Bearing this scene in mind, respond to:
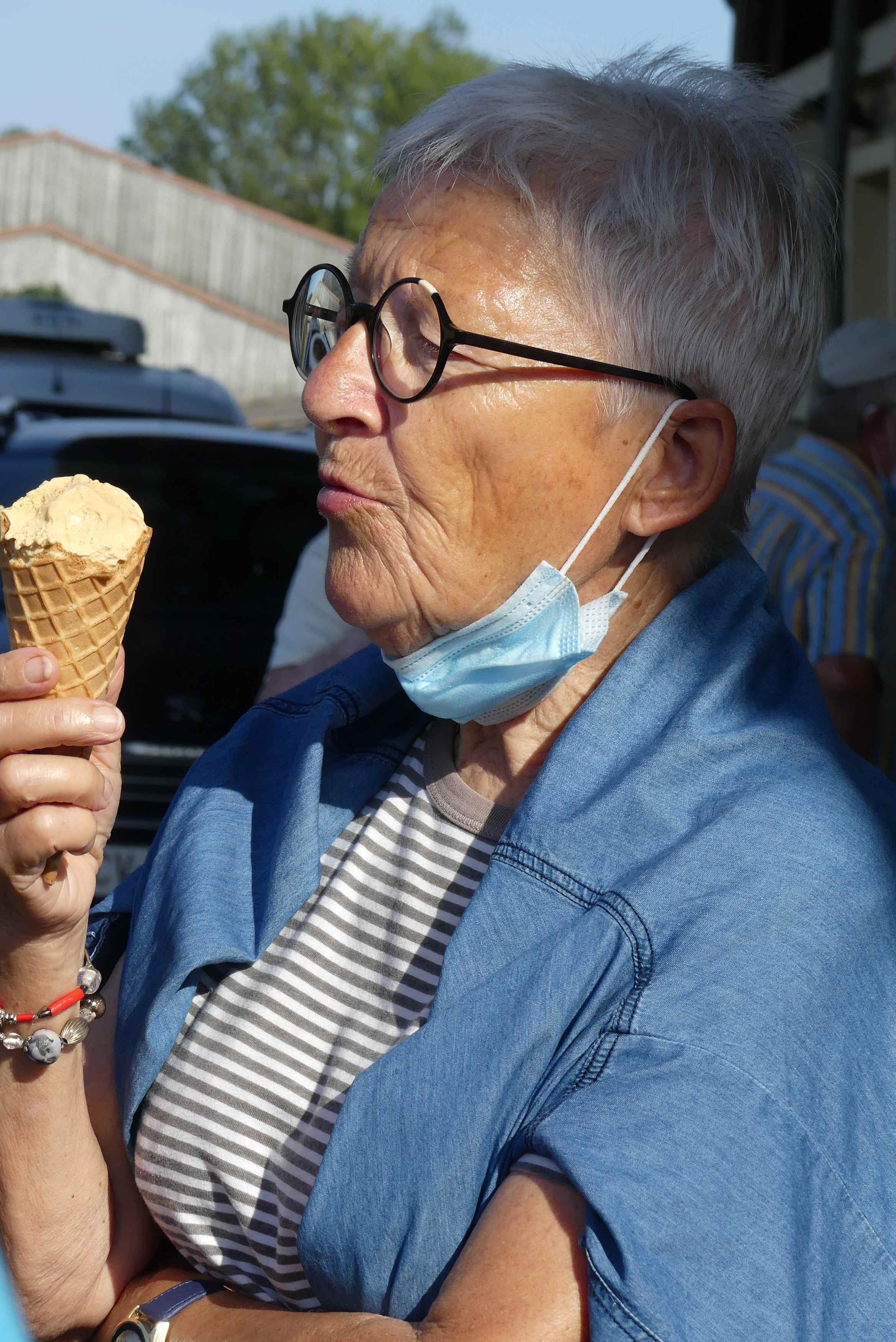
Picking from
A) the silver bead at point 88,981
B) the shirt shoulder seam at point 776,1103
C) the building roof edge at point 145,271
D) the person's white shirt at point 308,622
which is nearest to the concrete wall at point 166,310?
the building roof edge at point 145,271

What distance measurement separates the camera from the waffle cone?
163cm

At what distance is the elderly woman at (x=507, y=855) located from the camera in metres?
1.39

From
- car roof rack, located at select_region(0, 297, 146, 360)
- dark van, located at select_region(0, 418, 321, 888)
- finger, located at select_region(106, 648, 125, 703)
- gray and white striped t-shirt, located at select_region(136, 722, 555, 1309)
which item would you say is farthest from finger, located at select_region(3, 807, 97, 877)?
car roof rack, located at select_region(0, 297, 146, 360)

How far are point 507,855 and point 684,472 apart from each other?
1.91 feet

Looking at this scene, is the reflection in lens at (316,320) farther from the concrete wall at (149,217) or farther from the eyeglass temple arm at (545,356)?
the concrete wall at (149,217)

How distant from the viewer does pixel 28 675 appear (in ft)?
4.81

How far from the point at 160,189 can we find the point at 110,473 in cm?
2891

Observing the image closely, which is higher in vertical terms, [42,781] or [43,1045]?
[42,781]

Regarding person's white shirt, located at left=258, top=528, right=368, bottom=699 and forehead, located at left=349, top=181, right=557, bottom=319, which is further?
person's white shirt, located at left=258, top=528, right=368, bottom=699

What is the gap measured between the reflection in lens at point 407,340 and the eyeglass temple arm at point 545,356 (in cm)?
4

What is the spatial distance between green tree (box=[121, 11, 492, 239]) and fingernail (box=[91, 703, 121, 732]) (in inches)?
2578

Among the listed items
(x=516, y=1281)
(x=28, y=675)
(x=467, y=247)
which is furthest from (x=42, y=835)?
(x=467, y=247)

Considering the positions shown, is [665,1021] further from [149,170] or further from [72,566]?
[149,170]

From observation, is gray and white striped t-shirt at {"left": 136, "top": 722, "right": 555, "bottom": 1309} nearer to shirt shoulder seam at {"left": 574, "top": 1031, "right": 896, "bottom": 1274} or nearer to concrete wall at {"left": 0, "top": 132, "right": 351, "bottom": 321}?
shirt shoulder seam at {"left": 574, "top": 1031, "right": 896, "bottom": 1274}
